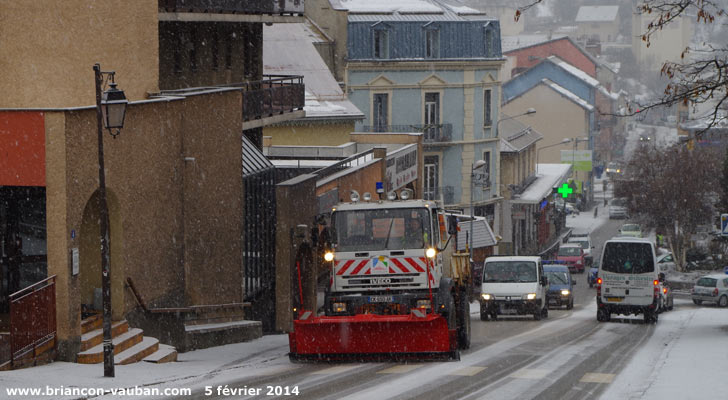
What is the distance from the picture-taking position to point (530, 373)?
57.3 feet

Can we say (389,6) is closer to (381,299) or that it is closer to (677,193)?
(677,193)

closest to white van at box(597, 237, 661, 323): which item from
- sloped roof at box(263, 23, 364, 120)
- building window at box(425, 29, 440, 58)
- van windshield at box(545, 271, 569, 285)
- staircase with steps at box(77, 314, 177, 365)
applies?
van windshield at box(545, 271, 569, 285)

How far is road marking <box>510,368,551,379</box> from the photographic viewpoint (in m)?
17.1

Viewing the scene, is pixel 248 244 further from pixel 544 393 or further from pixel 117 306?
pixel 544 393

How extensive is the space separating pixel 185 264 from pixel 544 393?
8765mm

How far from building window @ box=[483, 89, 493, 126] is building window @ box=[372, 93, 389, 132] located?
20.6 ft

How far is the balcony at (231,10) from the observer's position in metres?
24.3

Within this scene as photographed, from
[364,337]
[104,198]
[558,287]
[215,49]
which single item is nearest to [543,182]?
[558,287]

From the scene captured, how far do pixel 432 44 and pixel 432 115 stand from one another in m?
4.10

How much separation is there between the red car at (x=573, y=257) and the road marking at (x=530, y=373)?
48388 millimetres

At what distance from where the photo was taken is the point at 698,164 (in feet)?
227

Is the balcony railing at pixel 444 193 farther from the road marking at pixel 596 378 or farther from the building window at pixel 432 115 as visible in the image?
the road marking at pixel 596 378

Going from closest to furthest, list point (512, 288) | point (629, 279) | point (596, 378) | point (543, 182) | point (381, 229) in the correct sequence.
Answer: point (596, 378) < point (381, 229) < point (629, 279) < point (512, 288) < point (543, 182)

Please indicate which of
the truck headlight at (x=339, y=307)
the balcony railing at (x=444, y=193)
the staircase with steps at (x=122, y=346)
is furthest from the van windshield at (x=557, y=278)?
the staircase with steps at (x=122, y=346)
